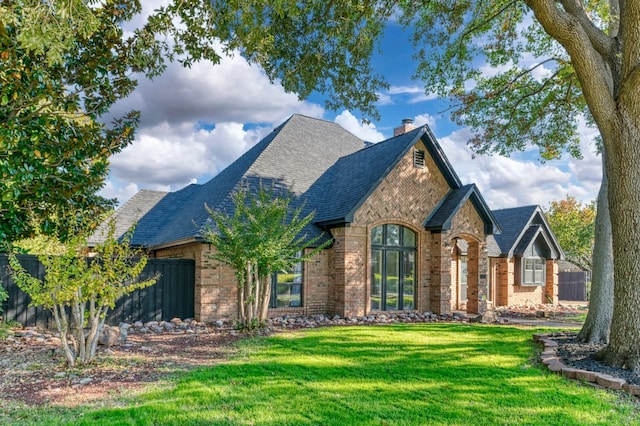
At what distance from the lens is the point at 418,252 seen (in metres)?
16.1

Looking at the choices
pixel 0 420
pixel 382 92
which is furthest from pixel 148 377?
pixel 382 92

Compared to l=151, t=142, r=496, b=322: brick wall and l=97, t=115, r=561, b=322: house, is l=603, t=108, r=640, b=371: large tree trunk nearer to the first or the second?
l=97, t=115, r=561, b=322: house

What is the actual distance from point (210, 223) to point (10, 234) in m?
5.38

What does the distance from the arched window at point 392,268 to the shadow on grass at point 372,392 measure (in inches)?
240

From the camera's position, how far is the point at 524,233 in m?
23.1

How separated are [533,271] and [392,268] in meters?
11.4

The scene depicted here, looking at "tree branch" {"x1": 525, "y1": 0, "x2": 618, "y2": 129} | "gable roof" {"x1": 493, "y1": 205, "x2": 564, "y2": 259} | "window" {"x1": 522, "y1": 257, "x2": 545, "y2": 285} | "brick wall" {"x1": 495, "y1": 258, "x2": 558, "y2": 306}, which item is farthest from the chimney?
"tree branch" {"x1": 525, "y1": 0, "x2": 618, "y2": 129}

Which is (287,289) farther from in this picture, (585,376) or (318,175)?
(585,376)

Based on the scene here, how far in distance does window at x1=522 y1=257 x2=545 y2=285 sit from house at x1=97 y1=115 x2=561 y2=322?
593cm

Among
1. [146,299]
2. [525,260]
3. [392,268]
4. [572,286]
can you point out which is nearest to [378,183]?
[392,268]

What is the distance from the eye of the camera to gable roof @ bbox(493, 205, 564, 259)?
22253mm

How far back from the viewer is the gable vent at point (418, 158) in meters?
16.0

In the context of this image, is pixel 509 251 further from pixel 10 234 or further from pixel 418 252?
pixel 10 234

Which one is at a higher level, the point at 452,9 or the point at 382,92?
the point at 452,9
